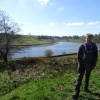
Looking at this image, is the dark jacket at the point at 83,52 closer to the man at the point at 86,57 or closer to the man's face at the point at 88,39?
the man at the point at 86,57

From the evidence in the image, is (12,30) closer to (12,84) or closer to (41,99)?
(12,84)

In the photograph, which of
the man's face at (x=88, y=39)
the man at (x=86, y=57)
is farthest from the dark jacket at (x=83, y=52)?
the man's face at (x=88, y=39)

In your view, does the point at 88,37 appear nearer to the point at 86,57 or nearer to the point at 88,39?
the point at 88,39

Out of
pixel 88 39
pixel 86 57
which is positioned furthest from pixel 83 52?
pixel 88 39

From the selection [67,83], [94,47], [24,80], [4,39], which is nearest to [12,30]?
[4,39]

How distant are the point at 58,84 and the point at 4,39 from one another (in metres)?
29.9

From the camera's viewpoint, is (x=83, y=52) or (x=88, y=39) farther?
(x=83, y=52)

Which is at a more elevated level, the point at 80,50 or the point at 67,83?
the point at 80,50

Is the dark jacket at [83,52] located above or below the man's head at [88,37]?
below

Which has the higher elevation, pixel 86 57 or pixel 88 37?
pixel 88 37

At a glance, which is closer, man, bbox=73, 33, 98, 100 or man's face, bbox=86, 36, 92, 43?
man's face, bbox=86, 36, 92, 43

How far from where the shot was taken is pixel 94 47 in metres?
9.58

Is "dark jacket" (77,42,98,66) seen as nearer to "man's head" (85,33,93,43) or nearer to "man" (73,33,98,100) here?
"man" (73,33,98,100)

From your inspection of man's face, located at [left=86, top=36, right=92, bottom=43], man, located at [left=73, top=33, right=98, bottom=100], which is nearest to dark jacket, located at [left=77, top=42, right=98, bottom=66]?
man, located at [left=73, top=33, right=98, bottom=100]
